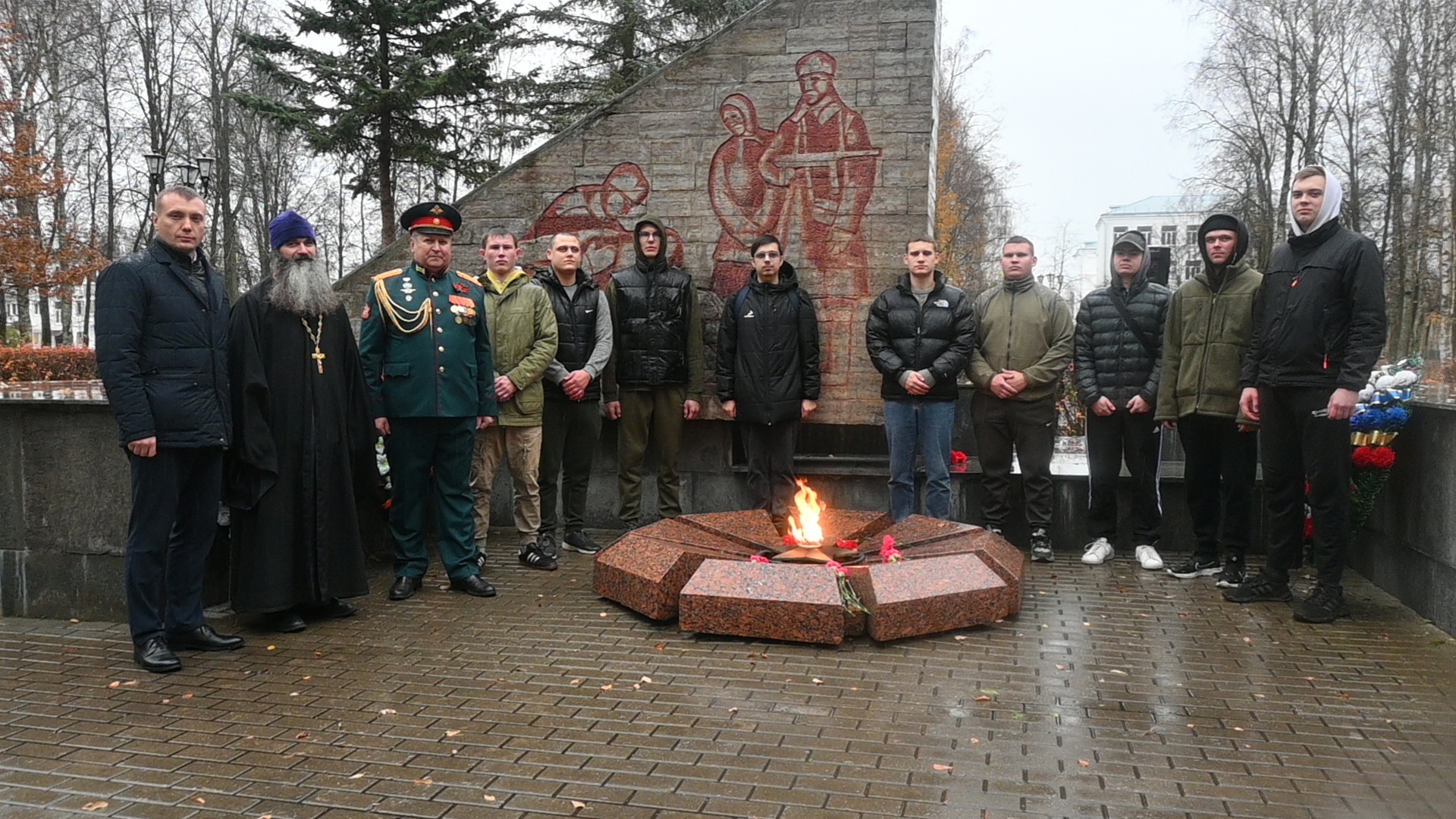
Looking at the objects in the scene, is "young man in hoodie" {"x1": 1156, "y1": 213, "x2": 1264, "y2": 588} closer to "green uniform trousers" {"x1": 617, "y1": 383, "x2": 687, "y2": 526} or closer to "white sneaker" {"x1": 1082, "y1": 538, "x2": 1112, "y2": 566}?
"white sneaker" {"x1": 1082, "y1": 538, "x2": 1112, "y2": 566}

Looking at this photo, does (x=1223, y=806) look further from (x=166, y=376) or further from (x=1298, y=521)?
(x=166, y=376)

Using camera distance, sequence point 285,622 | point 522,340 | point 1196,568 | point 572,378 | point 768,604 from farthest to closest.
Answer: point 572,378 → point 522,340 → point 1196,568 → point 285,622 → point 768,604

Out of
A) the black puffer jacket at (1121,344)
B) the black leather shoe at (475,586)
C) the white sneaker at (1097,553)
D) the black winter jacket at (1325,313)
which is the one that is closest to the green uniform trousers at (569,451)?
the black leather shoe at (475,586)

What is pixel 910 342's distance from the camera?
7.40 metres

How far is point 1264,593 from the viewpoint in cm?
632

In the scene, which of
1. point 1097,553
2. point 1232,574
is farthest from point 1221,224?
point 1097,553

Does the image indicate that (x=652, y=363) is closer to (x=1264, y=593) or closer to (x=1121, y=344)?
(x=1121, y=344)

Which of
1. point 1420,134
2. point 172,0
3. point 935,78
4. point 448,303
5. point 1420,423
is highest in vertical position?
point 172,0

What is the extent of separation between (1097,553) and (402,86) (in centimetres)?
1800

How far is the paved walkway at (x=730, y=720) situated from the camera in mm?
3465

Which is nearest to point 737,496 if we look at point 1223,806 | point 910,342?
point 910,342

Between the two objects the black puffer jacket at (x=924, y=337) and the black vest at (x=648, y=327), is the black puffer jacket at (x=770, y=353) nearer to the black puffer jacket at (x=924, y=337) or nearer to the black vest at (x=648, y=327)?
the black vest at (x=648, y=327)

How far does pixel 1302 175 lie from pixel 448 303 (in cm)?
504

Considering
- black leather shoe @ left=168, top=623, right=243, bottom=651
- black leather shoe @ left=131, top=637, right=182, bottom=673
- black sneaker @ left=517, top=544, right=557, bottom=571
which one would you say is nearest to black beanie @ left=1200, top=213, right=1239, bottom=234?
black sneaker @ left=517, top=544, right=557, bottom=571
